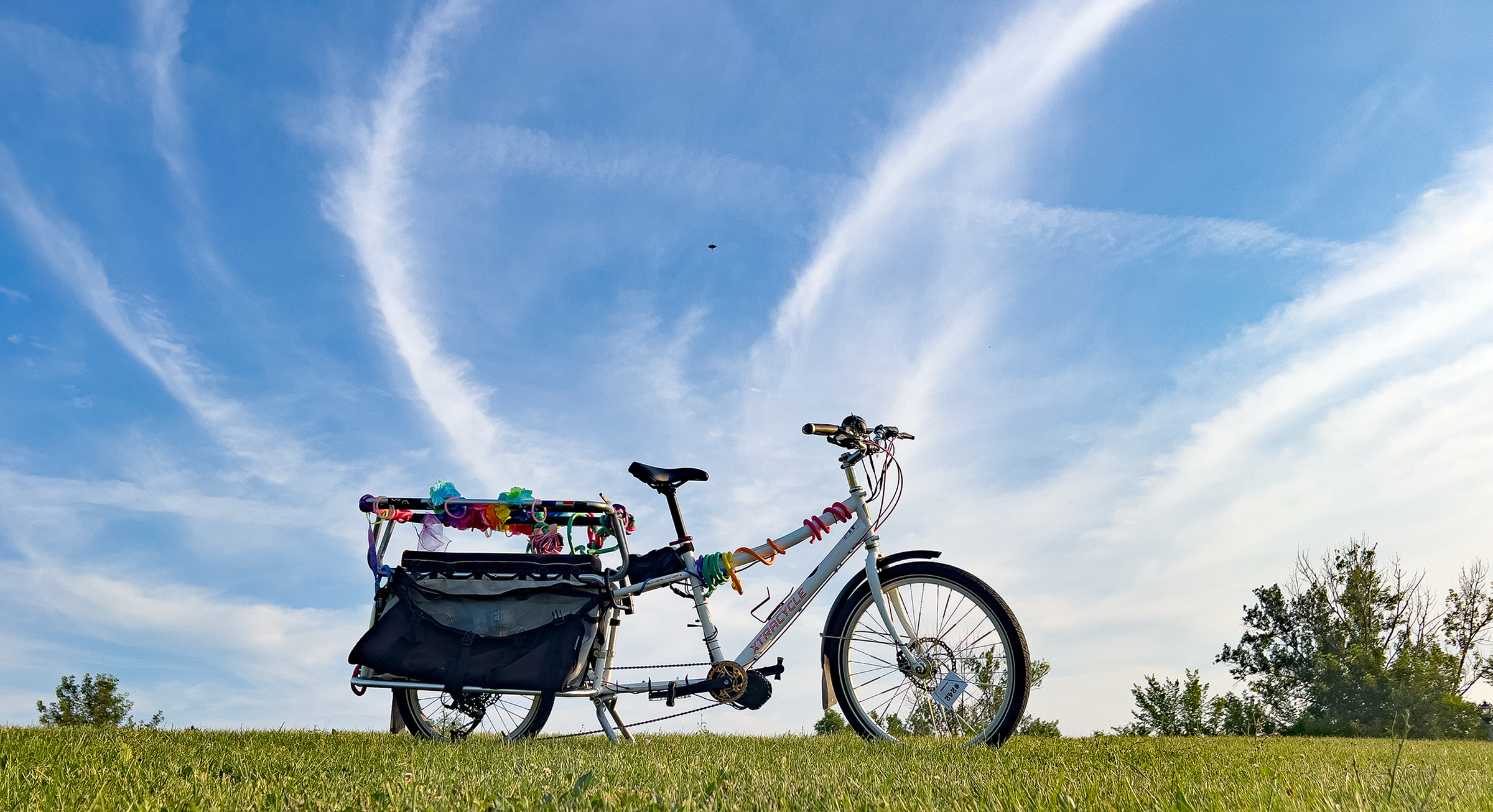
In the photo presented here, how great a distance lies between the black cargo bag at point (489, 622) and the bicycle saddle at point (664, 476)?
0.65 meters

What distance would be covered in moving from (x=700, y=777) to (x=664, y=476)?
96.5 inches

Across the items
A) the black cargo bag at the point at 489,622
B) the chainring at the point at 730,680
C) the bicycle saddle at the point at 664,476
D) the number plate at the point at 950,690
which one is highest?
the bicycle saddle at the point at 664,476

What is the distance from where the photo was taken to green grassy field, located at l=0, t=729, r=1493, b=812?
107 inches

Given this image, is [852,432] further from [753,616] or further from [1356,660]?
[1356,660]

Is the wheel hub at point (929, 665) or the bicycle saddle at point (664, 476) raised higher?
the bicycle saddle at point (664, 476)

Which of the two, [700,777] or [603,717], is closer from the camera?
[700,777]

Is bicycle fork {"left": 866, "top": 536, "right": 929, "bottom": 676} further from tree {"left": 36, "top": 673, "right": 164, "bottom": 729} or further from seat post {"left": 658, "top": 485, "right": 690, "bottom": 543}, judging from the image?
tree {"left": 36, "top": 673, "right": 164, "bottom": 729}

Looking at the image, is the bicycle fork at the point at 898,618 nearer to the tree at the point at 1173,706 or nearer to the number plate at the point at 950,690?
the number plate at the point at 950,690

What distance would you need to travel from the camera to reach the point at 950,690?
16.7 ft

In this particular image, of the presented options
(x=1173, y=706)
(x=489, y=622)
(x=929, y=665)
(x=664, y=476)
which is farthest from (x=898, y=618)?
(x=1173, y=706)

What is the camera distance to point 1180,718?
12734 millimetres

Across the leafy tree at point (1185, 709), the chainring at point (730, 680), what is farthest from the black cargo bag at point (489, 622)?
the leafy tree at point (1185, 709)

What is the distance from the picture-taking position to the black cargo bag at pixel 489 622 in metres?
5.48

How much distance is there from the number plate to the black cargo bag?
2118mm
